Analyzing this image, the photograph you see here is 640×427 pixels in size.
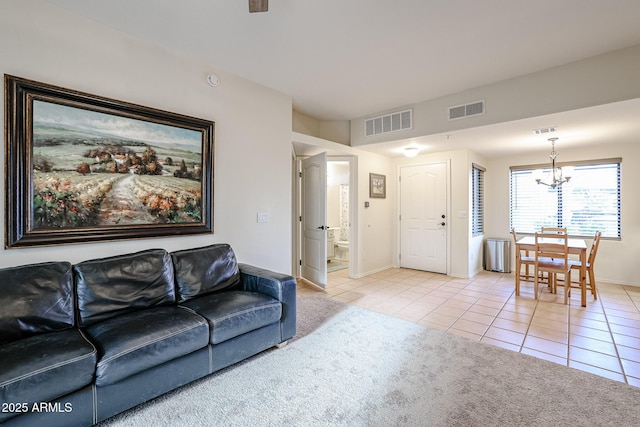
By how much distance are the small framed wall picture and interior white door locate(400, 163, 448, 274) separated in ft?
1.40

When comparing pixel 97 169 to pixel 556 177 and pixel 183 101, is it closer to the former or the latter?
pixel 183 101

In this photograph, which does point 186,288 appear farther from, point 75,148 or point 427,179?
point 427,179

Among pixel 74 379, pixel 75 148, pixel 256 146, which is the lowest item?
pixel 74 379

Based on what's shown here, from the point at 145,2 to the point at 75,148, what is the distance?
120 cm

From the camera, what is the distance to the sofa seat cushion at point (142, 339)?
161cm

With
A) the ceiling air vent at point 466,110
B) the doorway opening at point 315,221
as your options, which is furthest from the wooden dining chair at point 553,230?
the doorway opening at point 315,221

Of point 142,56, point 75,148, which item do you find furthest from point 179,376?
point 142,56

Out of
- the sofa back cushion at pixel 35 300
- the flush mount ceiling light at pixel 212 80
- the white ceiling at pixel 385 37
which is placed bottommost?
the sofa back cushion at pixel 35 300

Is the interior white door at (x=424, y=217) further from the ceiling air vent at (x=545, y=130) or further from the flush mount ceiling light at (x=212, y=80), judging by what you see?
the flush mount ceiling light at (x=212, y=80)

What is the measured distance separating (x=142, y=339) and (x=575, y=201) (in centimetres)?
641

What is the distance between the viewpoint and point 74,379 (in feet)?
4.87

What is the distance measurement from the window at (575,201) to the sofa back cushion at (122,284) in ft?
19.7

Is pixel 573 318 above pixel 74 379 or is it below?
below

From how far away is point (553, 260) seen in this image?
4062mm
